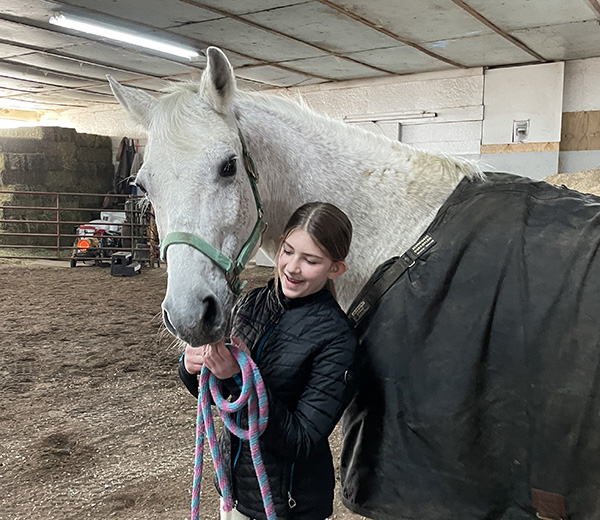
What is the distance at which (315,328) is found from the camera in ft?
3.50

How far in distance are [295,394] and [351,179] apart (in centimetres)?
57

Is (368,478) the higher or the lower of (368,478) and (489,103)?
the lower

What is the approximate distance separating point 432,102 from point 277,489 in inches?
287

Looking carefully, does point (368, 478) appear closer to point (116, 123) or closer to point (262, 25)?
point (262, 25)

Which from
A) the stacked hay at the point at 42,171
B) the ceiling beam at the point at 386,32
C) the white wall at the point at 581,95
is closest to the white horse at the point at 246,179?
the ceiling beam at the point at 386,32

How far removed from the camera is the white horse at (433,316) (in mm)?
947

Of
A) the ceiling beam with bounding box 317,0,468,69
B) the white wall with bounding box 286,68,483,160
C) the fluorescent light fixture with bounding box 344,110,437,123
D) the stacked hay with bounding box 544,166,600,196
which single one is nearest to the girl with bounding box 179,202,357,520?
the stacked hay with bounding box 544,166,600,196

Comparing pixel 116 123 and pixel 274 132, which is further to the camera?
pixel 116 123

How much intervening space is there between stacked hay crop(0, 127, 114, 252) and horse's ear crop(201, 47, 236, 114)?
979cm

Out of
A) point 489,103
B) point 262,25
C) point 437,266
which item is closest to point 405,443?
point 437,266

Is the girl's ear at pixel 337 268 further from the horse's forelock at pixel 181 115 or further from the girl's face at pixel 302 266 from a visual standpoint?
the horse's forelock at pixel 181 115

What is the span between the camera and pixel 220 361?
99 cm

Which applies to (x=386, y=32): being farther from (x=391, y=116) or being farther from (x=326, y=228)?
(x=326, y=228)

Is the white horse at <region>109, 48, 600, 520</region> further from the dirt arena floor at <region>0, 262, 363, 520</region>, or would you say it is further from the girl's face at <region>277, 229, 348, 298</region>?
the dirt arena floor at <region>0, 262, 363, 520</region>
